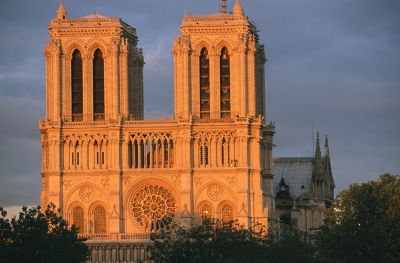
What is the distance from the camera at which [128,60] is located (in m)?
154

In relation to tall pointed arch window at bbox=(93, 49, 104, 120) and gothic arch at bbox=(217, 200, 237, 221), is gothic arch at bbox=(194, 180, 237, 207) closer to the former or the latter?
gothic arch at bbox=(217, 200, 237, 221)

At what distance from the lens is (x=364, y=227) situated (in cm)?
13738

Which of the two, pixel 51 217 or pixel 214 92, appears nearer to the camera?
pixel 51 217

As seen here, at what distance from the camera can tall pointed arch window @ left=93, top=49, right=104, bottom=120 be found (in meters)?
154

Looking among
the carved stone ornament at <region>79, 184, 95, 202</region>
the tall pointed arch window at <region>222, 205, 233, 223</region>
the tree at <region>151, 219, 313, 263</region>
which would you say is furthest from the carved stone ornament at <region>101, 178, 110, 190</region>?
the tree at <region>151, 219, 313, 263</region>

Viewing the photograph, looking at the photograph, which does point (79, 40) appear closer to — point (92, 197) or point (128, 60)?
point (128, 60)

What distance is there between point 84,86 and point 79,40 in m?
4.95

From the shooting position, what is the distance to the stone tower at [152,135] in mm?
149625

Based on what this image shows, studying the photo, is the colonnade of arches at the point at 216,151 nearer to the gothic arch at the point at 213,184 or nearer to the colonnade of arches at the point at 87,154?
the gothic arch at the point at 213,184

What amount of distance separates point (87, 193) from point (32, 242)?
26.6m

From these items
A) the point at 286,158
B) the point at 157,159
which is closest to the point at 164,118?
the point at 157,159

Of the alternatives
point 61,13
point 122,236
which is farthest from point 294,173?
point 61,13

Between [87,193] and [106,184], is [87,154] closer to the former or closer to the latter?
[106,184]

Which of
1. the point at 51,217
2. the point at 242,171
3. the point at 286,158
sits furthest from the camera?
the point at 286,158
